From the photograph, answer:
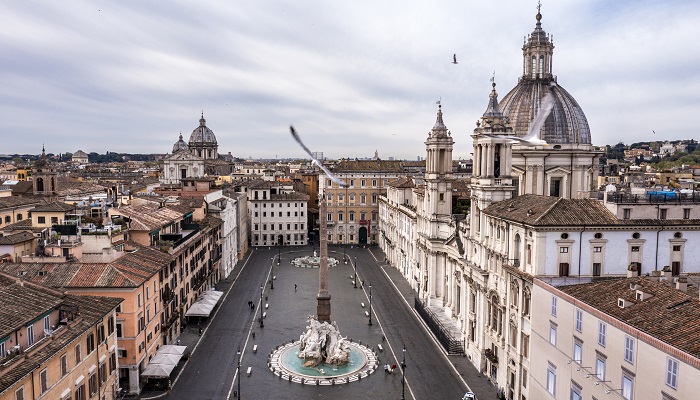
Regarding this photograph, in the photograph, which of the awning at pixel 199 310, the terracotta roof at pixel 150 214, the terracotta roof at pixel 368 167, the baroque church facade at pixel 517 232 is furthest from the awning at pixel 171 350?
the terracotta roof at pixel 368 167

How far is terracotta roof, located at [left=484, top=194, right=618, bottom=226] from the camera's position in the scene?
3788 cm

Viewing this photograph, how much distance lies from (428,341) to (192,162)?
84.4 m

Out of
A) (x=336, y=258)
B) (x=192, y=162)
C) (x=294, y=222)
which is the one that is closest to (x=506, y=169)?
(x=336, y=258)

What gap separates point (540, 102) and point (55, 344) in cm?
5147

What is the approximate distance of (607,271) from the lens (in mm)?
38375

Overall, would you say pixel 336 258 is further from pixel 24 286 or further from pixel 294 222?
pixel 24 286

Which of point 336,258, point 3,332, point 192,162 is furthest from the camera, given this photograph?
point 192,162

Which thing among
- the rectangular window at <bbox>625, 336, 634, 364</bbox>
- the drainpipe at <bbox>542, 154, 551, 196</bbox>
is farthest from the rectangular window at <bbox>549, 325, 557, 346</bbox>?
the drainpipe at <bbox>542, 154, 551, 196</bbox>

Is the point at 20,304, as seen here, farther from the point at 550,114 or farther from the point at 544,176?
the point at 550,114

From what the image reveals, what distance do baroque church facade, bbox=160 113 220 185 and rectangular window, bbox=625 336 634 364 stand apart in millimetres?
99349

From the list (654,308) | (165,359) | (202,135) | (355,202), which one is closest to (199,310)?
(165,359)

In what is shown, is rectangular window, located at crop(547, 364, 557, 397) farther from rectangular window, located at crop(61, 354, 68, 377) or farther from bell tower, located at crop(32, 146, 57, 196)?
bell tower, located at crop(32, 146, 57, 196)

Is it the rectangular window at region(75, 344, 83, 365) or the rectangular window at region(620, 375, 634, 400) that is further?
the rectangular window at region(75, 344, 83, 365)

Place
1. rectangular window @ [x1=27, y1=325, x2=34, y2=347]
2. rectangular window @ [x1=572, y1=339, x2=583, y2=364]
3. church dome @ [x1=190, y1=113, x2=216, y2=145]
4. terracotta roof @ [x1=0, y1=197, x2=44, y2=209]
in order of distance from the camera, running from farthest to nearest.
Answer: church dome @ [x1=190, y1=113, x2=216, y2=145] < terracotta roof @ [x1=0, y1=197, x2=44, y2=209] < rectangular window @ [x1=572, y1=339, x2=583, y2=364] < rectangular window @ [x1=27, y1=325, x2=34, y2=347]
